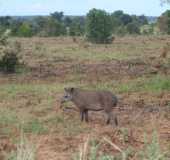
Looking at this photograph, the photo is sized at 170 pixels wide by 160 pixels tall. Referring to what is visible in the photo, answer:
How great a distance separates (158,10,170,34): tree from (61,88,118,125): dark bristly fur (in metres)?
27.7

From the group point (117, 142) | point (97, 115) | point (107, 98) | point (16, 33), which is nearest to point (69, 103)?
point (97, 115)

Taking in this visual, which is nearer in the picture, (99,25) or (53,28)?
(99,25)

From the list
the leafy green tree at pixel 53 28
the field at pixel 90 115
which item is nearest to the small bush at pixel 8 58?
the field at pixel 90 115

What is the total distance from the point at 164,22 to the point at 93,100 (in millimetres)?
30170

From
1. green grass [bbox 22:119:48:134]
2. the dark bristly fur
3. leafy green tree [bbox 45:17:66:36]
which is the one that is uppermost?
the dark bristly fur

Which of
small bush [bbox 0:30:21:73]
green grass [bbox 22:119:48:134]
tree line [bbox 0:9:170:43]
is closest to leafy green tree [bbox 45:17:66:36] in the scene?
tree line [bbox 0:9:170:43]

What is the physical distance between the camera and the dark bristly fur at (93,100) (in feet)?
28.7

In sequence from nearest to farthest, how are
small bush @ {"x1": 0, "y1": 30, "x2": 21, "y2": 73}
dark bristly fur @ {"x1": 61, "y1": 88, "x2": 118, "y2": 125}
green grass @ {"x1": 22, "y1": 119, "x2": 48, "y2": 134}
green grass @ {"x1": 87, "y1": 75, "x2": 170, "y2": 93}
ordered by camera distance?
1. green grass @ {"x1": 22, "y1": 119, "x2": 48, "y2": 134}
2. dark bristly fur @ {"x1": 61, "y1": 88, "x2": 118, "y2": 125}
3. green grass @ {"x1": 87, "y1": 75, "x2": 170, "y2": 93}
4. small bush @ {"x1": 0, "y1": 30, "x2": 21, "y2": 73}

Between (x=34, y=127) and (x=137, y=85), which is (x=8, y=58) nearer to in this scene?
(x=137, y=85)

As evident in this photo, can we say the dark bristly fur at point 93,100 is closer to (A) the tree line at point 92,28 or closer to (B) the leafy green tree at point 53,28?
(A) the tree line at point 92,28

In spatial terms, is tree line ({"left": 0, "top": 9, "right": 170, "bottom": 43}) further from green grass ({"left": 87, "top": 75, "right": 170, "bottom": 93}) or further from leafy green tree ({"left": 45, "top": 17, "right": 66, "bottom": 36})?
green grass ({"left": 87, "top": 75, "right": 170, "bottom": 93})

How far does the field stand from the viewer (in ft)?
20.3

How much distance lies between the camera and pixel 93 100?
8.88 m

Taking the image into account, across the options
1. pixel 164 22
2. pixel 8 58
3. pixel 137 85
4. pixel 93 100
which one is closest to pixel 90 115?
pixel 93 100
